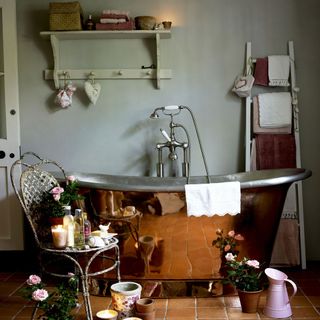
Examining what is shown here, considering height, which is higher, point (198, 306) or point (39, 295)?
point (39, 295)

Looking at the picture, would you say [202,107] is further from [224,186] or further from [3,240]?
[3,240]

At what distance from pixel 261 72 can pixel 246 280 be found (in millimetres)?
1687

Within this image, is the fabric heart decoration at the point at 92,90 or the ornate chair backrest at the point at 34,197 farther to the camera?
the fabric heart decoration at the point at 92,90

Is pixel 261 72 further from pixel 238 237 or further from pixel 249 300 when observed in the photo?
pixel 249 300

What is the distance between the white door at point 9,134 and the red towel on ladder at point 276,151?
1926 mm

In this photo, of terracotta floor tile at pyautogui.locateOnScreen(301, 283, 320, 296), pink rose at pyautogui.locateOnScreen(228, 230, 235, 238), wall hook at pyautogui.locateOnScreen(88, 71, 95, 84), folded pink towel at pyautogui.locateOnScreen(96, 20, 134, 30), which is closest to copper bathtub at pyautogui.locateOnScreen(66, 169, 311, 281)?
pink rose at pyautogui.locateOnScreen(228, 230, 235, 238)

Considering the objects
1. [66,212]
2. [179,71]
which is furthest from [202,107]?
[66,212]

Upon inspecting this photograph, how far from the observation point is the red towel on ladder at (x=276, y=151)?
12.2ft

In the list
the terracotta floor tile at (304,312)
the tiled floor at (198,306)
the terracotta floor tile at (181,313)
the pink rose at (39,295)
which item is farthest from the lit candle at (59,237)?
the terracotta floor tile at (304,312)

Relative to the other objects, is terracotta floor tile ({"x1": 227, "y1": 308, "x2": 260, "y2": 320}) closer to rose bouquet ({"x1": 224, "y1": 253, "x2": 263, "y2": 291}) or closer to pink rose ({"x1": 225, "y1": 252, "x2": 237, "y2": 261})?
rose bouquet ({"x1": 224, "y1": 253, "x2": 263, "y2": 291})

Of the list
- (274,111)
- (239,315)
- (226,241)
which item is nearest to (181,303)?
(239,315)

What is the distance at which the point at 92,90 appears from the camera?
3.76 m

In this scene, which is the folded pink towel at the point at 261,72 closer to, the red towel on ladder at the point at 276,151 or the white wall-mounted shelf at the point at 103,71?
the red towel on ladder at the point at 276,151

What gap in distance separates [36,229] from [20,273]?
3.59 feet
